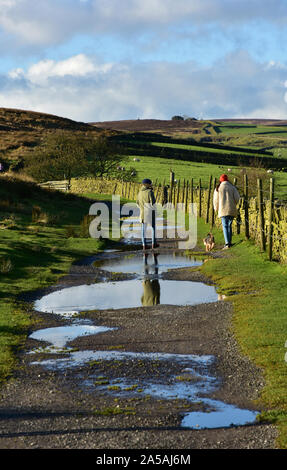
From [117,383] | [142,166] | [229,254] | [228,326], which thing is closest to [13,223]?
[229,254]

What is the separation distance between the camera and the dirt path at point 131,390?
6508 mm

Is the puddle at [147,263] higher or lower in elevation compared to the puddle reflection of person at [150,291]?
higher

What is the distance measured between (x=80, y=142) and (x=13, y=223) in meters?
55.1

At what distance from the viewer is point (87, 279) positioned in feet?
58.0

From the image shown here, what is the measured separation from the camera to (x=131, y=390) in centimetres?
823

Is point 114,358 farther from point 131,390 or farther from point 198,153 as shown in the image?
point 198,153

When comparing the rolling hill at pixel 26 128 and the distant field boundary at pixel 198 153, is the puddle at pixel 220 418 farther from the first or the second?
the rolling hill at pixel 26 128

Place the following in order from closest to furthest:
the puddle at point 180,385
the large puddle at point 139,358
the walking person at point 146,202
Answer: the puddle at point 180,385 → the large puddle at point 139,358 → the walking person at point 146,202

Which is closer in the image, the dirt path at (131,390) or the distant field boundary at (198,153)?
the dirt path at (131,390)

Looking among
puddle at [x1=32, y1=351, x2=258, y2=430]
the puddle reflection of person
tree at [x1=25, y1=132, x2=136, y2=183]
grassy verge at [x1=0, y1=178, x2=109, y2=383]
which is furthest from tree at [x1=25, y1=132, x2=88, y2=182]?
puddle at [x1=32, y1=351, x2=258, y2=430]

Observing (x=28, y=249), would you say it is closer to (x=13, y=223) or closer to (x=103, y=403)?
(x=13, y=223)

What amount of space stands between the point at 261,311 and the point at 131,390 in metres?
4.85

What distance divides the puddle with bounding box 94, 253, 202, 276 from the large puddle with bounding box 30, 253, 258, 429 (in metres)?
1.04

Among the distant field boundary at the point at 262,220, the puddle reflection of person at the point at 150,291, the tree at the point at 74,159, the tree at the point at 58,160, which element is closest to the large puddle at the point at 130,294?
the puddle reflection of person at the point at 150,291
